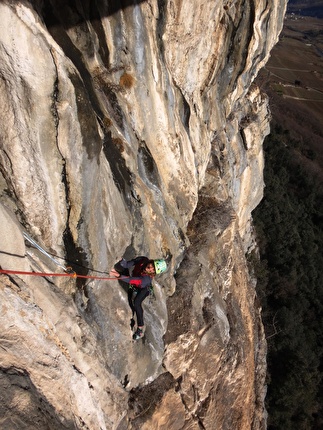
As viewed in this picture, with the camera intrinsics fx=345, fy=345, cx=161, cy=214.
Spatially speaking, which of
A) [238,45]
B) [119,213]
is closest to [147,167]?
[119,213]

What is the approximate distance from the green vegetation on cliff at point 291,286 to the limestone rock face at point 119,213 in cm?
818

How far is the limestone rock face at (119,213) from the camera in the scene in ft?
17.8

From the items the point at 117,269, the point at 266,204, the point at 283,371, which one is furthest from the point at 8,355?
the point at 266,204

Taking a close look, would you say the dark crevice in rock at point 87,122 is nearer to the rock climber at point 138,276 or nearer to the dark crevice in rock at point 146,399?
the rock climber at point 138,276

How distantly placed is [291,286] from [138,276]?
22.4m

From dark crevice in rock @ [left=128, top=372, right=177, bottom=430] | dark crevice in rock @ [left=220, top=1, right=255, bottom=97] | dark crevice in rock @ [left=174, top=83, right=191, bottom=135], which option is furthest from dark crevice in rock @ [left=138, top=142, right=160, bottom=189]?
dark crevice in rock @ [left=220, top=1, right=255, bottom=97]

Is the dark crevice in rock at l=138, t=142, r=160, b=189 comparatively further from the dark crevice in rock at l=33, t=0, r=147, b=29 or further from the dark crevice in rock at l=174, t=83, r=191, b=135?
the dark crevice in rock at l=33, t=0, r=147, b=29

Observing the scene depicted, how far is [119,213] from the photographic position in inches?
306

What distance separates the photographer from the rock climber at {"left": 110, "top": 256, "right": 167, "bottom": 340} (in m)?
7.73

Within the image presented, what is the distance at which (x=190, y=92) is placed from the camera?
11.7 m

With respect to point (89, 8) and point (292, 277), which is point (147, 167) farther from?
point (292, 277)

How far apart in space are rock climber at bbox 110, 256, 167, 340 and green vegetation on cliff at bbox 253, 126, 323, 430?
55.1ft

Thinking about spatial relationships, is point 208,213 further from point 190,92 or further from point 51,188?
point 51,188

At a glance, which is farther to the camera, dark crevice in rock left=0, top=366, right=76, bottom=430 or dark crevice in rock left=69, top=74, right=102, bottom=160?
dark crevice in rock left=69, top=74, right=102, bottom=160
